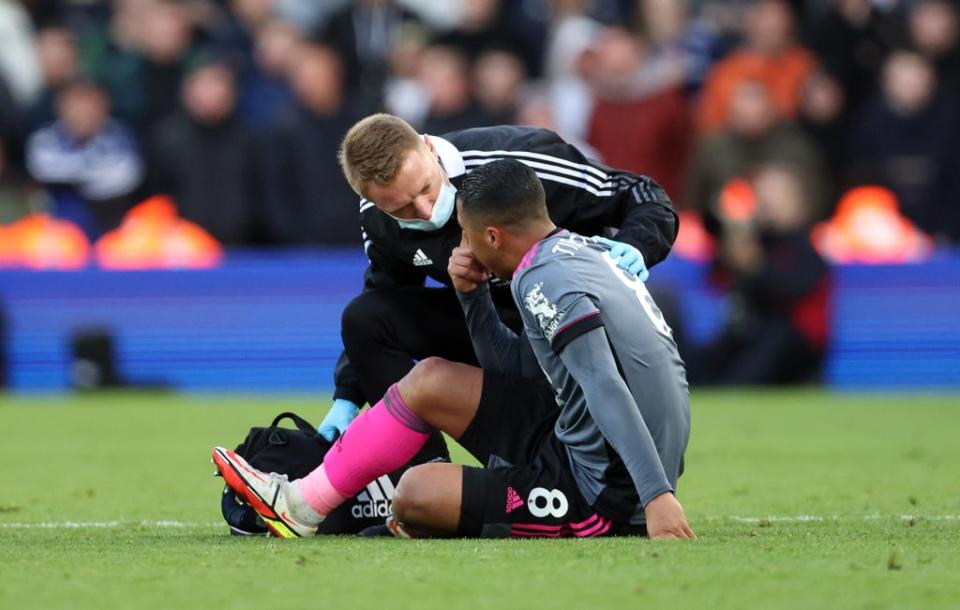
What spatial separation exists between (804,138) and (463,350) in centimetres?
755

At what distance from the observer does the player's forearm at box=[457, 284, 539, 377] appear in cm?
558

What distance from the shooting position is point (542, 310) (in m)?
5.00

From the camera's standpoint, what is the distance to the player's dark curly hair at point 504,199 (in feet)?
16.9

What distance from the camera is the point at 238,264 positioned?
43.0 ft

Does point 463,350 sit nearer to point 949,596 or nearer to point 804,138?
point 949,596

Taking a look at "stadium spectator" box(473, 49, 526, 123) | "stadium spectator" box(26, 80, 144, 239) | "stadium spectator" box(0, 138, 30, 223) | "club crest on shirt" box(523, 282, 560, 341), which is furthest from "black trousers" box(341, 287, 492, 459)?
"stadium spectator" box(0, 138, 30, 223)

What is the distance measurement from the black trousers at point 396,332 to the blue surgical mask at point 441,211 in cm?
38

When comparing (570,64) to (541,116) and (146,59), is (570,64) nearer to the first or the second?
(541,116)

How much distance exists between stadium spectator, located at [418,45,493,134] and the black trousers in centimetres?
696

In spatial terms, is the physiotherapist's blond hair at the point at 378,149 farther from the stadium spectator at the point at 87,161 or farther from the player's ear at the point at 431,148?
the stadium spectator at the point at 87,161

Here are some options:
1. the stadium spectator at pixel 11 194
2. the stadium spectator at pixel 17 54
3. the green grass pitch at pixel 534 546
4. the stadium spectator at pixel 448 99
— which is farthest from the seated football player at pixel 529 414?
the stadium spectator at pixel 17 54

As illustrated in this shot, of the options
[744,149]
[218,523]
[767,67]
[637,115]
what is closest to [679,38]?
[767,67]

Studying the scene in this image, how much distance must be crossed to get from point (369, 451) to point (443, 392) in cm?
30

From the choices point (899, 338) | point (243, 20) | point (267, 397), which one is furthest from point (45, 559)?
point (243, 20)
